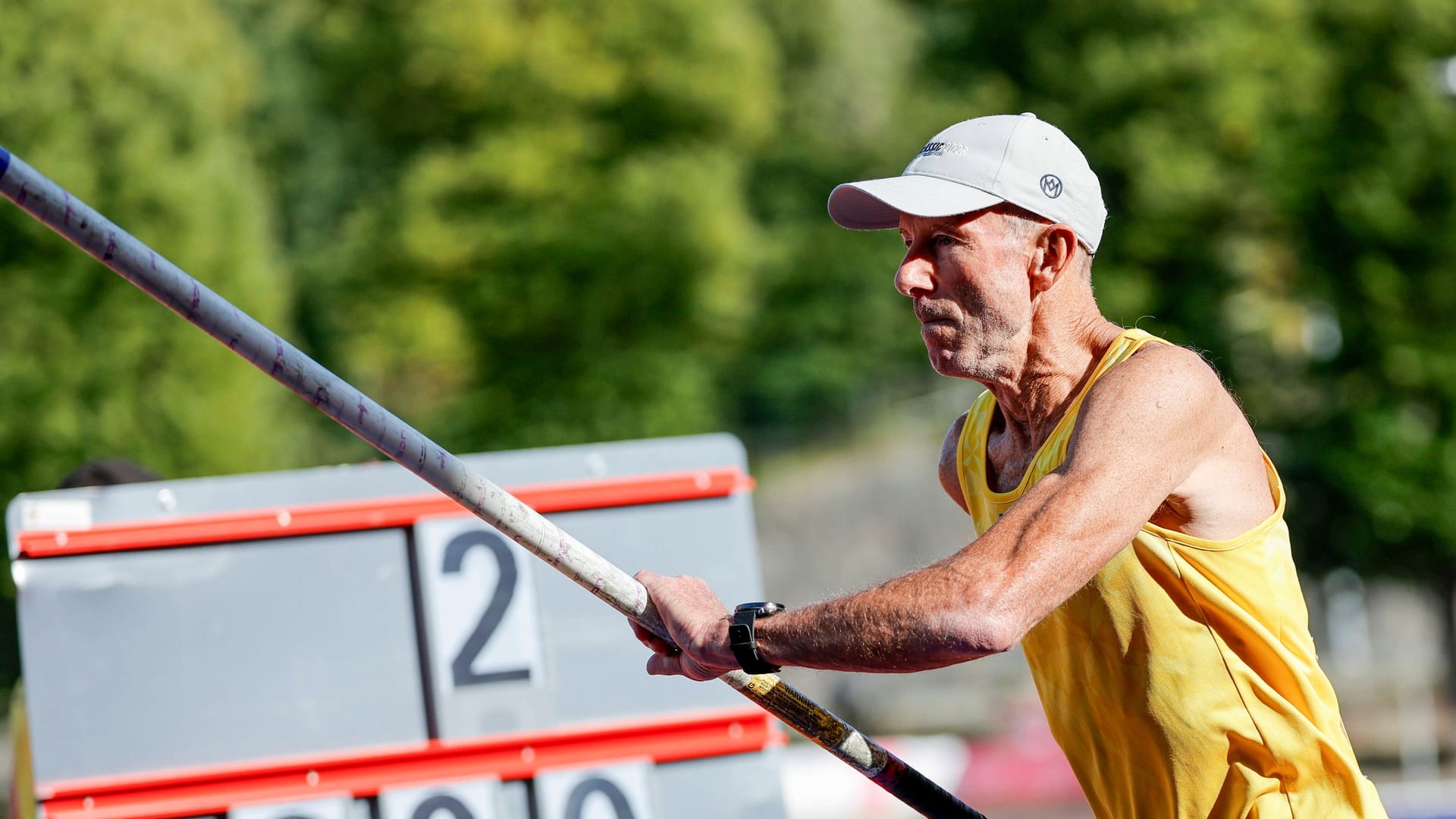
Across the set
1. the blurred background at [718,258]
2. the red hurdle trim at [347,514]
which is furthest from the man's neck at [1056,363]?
the blurred background at [718,258]

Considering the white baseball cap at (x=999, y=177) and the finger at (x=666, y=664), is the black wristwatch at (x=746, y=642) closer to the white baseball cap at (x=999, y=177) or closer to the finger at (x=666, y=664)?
the finger at (x=666, y=664)

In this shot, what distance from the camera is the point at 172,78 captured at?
53.6 feet

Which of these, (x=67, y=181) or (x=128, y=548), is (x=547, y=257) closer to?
(x=67, y=181)

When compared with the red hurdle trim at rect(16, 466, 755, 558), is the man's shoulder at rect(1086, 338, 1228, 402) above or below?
below

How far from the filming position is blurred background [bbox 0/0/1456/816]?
1572 centimetres

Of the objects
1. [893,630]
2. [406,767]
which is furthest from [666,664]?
[406,767]

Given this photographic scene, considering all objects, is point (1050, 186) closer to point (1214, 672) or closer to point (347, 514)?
point (1214, 672)

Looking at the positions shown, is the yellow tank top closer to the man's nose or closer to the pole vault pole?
the man's nose

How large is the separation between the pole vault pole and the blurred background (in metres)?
13.3

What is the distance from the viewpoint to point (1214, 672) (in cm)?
266

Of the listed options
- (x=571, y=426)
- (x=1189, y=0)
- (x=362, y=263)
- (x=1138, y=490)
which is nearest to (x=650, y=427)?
(x=571, y=426)

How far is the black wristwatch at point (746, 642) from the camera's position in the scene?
2600 mm

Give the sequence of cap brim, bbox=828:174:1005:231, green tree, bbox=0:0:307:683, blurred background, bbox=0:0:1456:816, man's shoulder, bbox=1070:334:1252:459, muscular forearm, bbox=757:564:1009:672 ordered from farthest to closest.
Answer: blurred background, bbox=0:0:1456:816 < green tree, bbox=0:0:307:683 < cap brim, bbox=828:174:1005:231 < man's shoulder, bbox=1070:334:1252:459 < muscular forearm, bbox=757:564:1009:672

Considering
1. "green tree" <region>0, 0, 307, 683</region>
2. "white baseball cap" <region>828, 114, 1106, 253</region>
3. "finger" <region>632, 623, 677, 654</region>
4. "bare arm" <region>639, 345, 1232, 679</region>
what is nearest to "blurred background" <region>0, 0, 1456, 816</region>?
"green tree" <region>0, 0, 307, 683</region>
